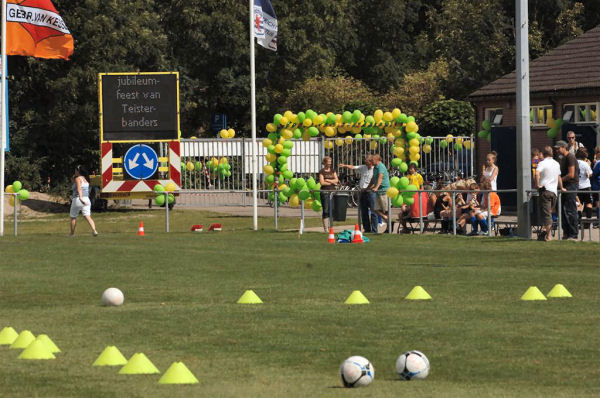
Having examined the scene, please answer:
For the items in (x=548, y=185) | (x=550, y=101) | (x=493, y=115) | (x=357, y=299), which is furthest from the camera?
(x=493, y=115)

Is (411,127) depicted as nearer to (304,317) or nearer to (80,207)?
(80,207)

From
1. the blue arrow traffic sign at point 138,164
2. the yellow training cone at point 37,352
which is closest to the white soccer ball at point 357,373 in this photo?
the yellow training cone at point 37,352

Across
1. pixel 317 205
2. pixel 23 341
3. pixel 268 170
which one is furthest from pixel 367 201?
pixel 23 341

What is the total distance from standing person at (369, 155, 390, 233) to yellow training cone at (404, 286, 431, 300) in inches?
528

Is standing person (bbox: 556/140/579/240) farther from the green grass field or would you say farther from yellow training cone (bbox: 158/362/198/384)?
yellow training cone (bbox: 158/362/198/384)

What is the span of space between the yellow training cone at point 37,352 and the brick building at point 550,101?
28609mm

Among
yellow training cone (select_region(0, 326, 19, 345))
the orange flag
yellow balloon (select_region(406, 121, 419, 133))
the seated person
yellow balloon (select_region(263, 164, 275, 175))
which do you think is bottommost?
yellow training cone (select_region(0, 326, 19, 345))

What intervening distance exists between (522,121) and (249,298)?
12.8 metres

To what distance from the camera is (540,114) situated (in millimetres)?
43281

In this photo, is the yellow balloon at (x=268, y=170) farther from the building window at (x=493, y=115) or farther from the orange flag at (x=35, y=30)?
the building window at (x=493, y=115)

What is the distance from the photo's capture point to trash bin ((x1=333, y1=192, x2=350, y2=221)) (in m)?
30.1

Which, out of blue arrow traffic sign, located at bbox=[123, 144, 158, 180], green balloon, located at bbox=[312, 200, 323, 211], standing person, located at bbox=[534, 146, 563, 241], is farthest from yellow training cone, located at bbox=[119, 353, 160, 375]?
blue arrow traffic sign, located at bbox=[123, 144, 158, 180]

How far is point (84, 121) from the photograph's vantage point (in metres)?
45.4

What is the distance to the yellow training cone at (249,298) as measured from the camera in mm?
15359
